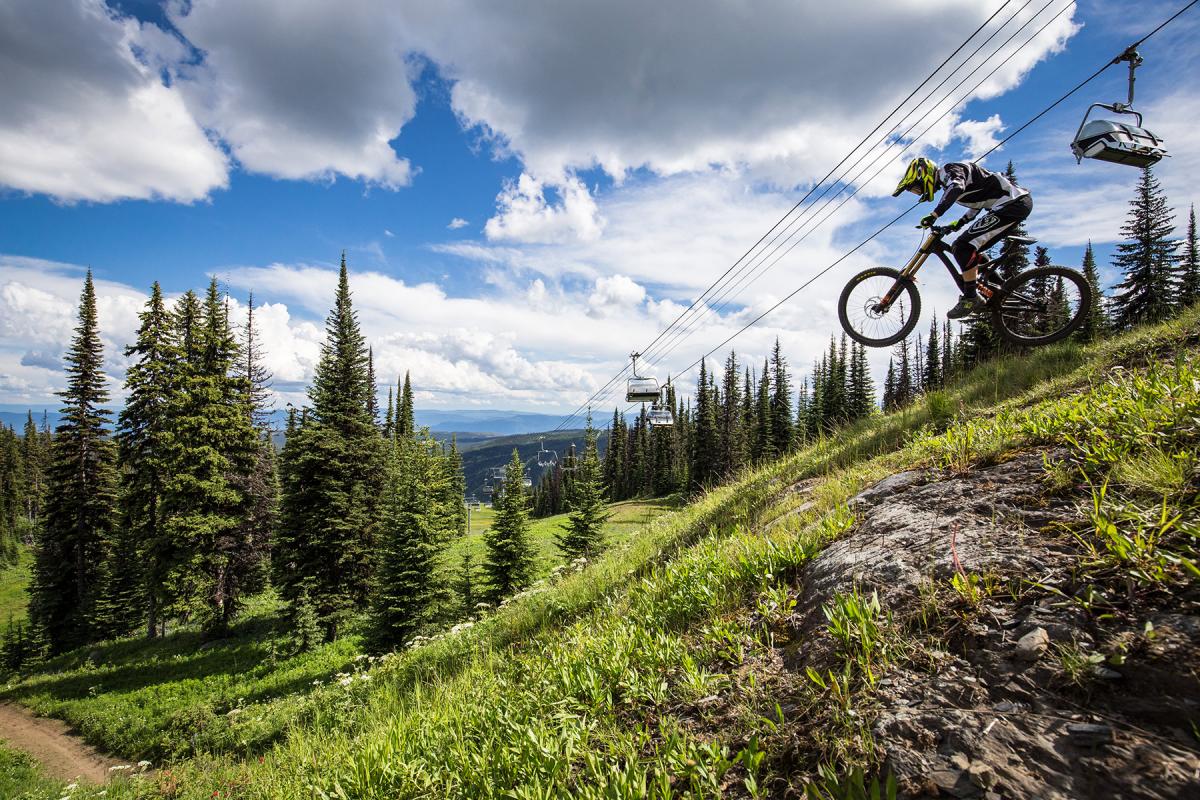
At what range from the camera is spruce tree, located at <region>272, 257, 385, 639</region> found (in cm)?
2505

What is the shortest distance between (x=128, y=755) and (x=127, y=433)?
19.2 meters

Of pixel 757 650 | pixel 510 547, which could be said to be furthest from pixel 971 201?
pixel 510 547

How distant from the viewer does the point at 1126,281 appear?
3112 centimetres

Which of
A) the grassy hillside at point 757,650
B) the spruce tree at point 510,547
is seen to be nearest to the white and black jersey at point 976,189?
the grassy hillside at point 757,650

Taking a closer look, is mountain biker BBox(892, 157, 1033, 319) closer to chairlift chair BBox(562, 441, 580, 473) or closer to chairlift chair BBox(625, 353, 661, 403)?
chairlift chair BBox(625, 353, 661, 403)

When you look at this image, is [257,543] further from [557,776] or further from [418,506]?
[557,776]

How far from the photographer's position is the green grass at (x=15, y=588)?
4837 centimetres

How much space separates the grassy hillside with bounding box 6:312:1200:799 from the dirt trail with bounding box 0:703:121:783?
14553mm

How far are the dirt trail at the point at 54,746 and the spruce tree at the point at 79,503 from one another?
16.7 metres

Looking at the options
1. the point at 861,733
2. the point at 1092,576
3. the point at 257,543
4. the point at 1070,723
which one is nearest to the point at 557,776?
the point at 861,733

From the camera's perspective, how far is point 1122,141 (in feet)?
21.7

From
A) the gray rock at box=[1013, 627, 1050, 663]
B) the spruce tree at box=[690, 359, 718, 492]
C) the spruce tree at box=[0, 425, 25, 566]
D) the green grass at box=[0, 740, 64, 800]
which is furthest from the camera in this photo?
the spruce tree at box=[0, 425, 25, 566]

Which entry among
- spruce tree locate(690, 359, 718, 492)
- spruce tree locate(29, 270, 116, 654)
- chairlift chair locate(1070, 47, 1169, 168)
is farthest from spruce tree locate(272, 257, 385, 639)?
spruce tree locate(690, 359, 718, 492)

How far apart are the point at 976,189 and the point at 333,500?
28.1 meters
